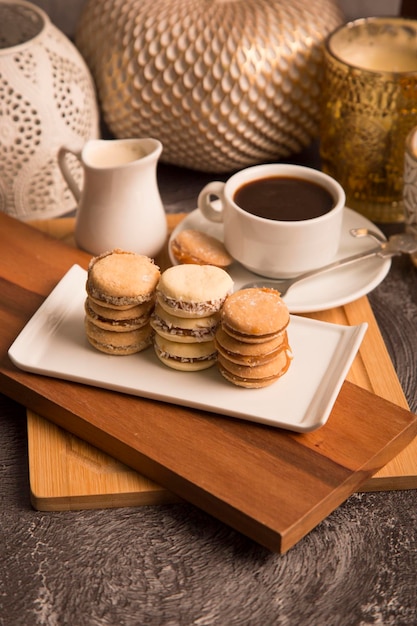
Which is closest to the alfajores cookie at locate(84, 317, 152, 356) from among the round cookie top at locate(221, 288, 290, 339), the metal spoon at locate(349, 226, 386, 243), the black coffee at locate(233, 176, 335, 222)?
the round cookie top at locate(221, 288, 290, 339)

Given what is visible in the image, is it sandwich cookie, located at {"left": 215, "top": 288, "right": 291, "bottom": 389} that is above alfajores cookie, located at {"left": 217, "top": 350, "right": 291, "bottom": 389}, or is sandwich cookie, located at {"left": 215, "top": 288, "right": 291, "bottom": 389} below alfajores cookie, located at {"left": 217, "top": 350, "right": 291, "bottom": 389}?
above

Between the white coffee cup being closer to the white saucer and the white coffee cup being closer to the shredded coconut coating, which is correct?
the white saucer

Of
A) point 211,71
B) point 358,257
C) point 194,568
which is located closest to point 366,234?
point 358,257

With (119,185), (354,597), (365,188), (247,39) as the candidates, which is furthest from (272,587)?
(247,39)

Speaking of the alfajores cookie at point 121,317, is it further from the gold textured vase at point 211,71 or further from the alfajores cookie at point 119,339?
the gold textured vase at point 211,71

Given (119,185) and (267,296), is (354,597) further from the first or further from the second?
(119,185)

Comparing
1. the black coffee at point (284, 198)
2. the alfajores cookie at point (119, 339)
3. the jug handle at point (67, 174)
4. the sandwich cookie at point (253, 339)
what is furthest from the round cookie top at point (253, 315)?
the jug handle at point (67, 174)

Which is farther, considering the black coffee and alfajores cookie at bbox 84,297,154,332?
the black coffee
